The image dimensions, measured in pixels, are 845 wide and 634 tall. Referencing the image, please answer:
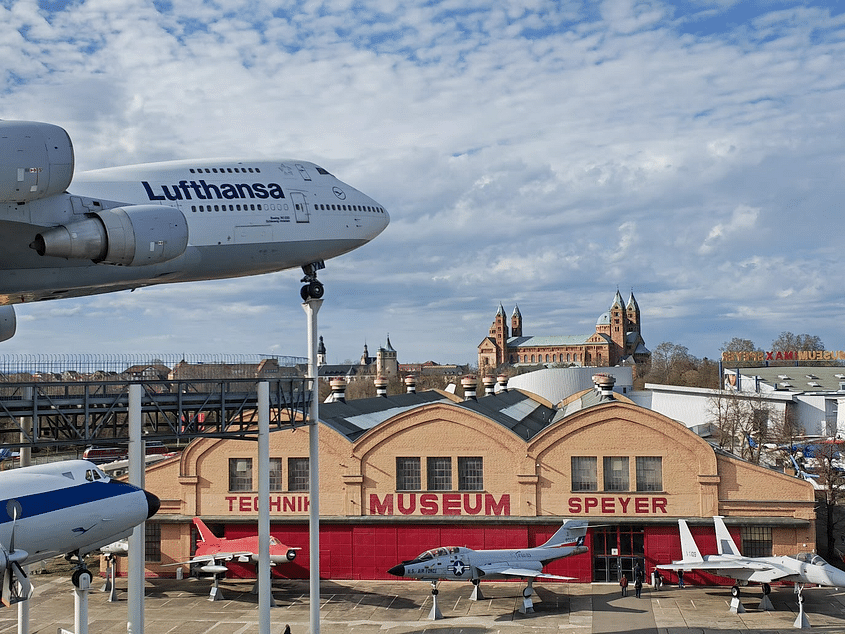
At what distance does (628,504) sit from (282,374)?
22.0 m

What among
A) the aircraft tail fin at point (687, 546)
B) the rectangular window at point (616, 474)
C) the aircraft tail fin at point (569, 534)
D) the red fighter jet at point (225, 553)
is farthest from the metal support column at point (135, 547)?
the aircraft tail fin at point (687, 546)

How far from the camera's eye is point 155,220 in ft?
85.1

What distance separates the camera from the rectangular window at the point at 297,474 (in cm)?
4756

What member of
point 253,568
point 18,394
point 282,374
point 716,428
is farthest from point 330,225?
point 716,428

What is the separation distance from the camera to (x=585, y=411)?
46062 millimetres

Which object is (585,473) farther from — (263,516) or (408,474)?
(263,516)

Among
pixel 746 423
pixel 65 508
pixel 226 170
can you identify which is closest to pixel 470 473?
pixel 226 170

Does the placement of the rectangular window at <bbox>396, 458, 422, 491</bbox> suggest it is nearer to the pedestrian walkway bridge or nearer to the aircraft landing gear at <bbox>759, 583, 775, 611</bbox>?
the pedestrian walkway bridge

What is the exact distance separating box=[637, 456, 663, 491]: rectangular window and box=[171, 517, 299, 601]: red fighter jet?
731 inches

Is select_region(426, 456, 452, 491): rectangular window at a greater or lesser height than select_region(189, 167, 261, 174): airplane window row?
lesser

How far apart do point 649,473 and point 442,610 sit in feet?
44.2

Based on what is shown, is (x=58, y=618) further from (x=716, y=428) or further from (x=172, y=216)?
(x=716, y=428)

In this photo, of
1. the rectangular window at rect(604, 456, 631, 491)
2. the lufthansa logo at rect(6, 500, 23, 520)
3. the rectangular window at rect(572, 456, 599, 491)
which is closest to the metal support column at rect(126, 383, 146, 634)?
the lufthansa logo at rect(6, 500, 23, 520)

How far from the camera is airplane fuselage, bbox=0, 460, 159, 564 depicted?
80.4ft
